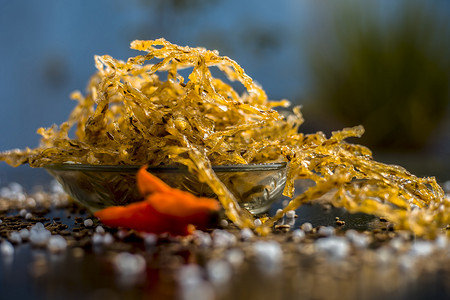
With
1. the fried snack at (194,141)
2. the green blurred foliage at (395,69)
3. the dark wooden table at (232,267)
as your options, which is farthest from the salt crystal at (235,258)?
the green blurred foliage at (395,69)

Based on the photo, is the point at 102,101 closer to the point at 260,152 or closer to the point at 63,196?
the point at 260,152

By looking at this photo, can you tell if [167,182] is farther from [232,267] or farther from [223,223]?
[232,267]

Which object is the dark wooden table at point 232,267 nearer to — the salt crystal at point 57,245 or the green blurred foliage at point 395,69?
the salt crystal at point 57,245

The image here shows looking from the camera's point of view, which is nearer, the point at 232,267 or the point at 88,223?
the point at 232,267

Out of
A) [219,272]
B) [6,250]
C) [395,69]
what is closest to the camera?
[219,272]

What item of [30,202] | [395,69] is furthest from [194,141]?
[395,69]

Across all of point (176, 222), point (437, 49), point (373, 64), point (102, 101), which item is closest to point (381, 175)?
point (176, 222)

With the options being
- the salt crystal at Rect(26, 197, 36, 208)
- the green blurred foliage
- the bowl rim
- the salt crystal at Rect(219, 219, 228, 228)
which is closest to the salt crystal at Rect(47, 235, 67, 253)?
the bowl rim
